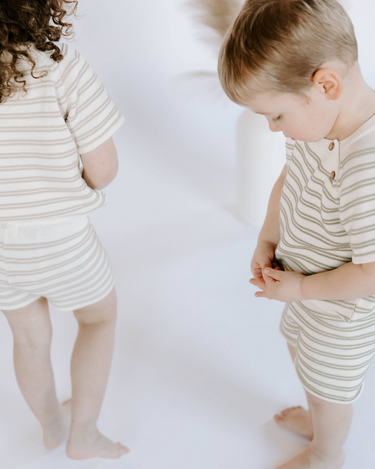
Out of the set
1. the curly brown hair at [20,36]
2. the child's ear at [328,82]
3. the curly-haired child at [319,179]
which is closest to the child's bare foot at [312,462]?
the curly-haired child at [319,179]

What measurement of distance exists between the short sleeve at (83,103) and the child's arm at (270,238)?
336mm

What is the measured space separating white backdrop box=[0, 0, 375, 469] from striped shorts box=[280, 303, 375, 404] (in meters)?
0.33

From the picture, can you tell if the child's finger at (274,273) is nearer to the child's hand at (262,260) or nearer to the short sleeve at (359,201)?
the child's hand at (262,260)

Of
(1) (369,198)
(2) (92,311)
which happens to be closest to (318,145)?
(1) (369,198)

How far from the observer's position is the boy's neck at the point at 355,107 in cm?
65

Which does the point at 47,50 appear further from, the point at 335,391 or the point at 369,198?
the point at 335,391

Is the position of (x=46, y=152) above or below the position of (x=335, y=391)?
above

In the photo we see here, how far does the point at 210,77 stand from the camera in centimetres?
158

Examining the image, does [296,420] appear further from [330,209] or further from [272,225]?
[330,209]

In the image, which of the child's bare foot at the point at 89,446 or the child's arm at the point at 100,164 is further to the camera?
the child's bare foot at the point at 89,446

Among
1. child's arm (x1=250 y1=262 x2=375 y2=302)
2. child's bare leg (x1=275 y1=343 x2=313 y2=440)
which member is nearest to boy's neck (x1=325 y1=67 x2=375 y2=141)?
child's arm (x1=250 y1=262 x2=375 y2=302)

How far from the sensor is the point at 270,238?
38.5 inches

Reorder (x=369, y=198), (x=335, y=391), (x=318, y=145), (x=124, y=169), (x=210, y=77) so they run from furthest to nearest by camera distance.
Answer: (x=124, y=169) < (x=210, y=77) < (x=335, y=391) < (x=318, y=145) < (x=369, y=198)

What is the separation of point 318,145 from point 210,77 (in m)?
0.94
